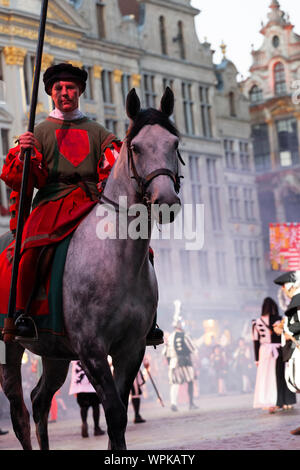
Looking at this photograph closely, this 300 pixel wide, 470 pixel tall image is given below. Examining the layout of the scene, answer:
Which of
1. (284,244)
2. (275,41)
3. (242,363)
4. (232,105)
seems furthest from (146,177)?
(275,41)

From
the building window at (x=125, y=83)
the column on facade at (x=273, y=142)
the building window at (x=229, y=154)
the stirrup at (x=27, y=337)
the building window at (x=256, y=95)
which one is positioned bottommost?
the stirrup at (x=27, y=337)

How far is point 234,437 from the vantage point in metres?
12.4

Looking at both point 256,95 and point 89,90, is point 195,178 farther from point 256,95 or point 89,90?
point 256,95

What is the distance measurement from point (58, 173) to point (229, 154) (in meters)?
42.4

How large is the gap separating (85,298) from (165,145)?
3.52ft

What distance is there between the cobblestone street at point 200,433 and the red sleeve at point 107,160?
357cm

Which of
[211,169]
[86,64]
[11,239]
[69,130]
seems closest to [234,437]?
[11,239]

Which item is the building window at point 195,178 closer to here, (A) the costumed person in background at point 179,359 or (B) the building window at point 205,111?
(B) the building window at point 205,111

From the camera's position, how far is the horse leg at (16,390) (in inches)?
311

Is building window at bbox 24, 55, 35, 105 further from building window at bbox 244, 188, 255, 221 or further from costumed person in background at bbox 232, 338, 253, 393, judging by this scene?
building window at bbox 244, 188, 255, 221

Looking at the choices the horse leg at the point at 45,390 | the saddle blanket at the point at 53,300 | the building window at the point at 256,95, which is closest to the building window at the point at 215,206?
the building window at the point at 256,95
